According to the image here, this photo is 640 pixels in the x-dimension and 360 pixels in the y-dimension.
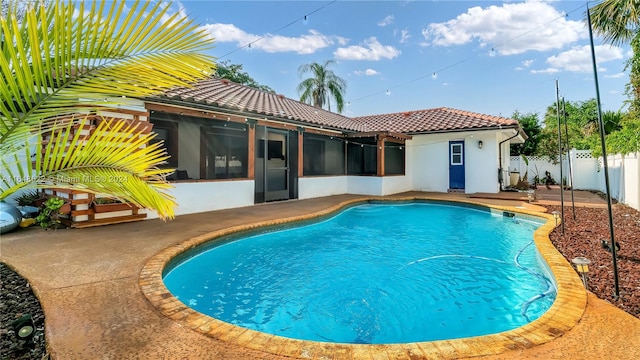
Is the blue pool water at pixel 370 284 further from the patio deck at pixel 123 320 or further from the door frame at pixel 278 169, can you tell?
the door frame at pixel 278 169

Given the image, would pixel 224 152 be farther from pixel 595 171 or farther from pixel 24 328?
pixel 595 171

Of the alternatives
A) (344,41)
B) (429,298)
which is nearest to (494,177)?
(344,41)

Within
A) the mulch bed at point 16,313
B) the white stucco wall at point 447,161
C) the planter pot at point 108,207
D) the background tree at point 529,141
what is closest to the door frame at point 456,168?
the white stucco wall at point 447,161

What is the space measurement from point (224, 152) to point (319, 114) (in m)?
7.13

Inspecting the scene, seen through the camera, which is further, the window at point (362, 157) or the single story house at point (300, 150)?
the window at point (362, 157)

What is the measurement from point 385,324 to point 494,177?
39.5 feet

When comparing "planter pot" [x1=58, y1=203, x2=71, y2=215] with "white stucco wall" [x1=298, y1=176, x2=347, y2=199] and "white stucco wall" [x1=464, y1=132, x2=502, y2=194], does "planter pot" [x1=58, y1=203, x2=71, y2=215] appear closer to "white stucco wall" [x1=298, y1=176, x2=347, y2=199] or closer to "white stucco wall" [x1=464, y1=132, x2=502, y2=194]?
"white stucco wall" [x1=298, y1=176, x2=347, y2=199]

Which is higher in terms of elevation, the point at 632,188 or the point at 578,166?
the point at 578,166

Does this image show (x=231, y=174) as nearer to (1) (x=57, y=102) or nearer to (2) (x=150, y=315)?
(2) (x=150, y=315)

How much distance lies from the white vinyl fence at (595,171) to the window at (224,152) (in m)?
10.3

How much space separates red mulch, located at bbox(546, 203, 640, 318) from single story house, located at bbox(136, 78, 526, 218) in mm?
5564

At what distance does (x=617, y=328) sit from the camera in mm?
2486

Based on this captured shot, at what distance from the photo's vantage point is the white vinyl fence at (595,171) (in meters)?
8.25

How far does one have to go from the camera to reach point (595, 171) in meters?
14.8
